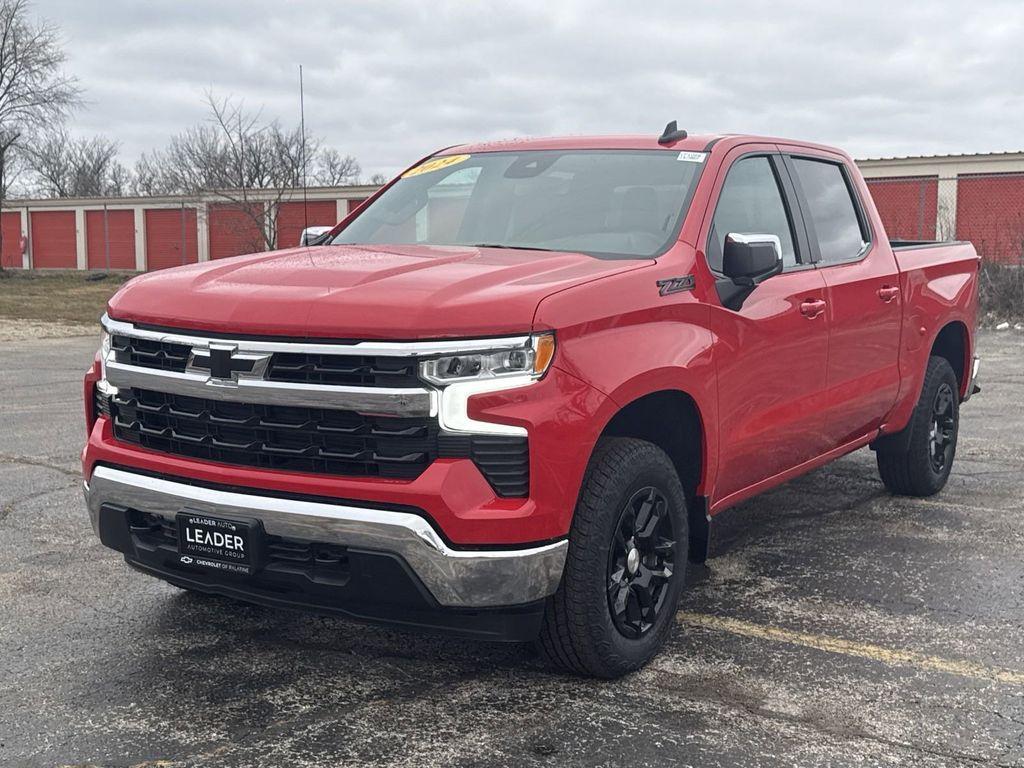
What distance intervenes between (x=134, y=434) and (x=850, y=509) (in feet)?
13.4

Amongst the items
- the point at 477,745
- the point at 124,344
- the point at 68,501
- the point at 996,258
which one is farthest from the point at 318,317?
the point at 996,258

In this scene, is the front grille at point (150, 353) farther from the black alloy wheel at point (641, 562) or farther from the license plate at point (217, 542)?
the black alloy wheel at point (641, 562)

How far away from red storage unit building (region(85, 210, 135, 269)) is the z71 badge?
148 ft

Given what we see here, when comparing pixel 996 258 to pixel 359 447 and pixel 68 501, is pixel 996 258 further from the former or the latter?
pixel 359 447

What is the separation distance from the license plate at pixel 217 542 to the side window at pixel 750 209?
6.63 feet

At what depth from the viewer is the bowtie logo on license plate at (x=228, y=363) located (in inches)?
135

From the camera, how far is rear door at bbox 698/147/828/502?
4367 mm

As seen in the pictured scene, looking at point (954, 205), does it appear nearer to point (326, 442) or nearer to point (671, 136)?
point (671, 136)

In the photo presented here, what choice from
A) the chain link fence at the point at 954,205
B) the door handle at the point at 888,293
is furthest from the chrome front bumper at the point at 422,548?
the chain link fence at the point at 954,205

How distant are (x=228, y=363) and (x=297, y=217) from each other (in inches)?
1466

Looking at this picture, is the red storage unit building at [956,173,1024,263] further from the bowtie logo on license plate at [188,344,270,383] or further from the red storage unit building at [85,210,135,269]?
the red storage unit building at [85,210,135,269]

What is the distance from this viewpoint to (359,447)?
133 inches

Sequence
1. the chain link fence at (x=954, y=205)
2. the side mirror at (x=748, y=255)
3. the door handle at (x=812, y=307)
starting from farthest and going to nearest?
the chain link fence at (x=954, y=205)
the door handle at (x=812, y=307)
the side mirror at (x=748, y=255)

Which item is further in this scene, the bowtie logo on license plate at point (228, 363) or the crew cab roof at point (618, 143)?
the crew cab roof at point (618, 143)
